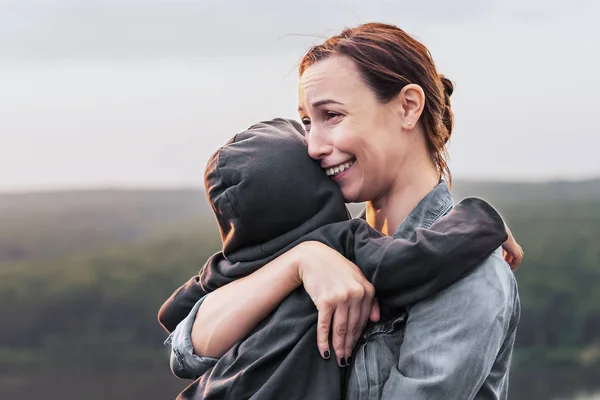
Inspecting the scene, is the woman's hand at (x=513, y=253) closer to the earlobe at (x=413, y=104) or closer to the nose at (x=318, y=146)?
the earlobe at (x=413, y=104)

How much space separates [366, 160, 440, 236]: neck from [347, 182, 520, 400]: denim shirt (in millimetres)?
297

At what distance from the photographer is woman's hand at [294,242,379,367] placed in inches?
78.9

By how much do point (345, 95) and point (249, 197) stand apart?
0.37m

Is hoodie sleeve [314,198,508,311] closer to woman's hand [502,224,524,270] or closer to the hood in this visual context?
the hood

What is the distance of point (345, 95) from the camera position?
86.7 inches

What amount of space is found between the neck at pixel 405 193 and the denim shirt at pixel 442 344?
0.97ft

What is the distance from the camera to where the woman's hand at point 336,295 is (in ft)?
6.57

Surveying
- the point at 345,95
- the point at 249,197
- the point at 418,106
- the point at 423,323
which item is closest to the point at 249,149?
the point at 249,197

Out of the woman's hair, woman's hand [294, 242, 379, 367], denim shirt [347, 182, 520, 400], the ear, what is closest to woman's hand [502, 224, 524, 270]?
the woman's hair

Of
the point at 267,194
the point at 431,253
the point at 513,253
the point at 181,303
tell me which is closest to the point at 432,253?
the point at 431,253

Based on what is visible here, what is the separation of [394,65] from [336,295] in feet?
2.10

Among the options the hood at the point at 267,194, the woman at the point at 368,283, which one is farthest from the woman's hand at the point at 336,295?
the hood at the point at 267,194

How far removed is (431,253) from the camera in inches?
76.0

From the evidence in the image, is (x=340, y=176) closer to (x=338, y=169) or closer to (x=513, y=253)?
(x=338, y=169)
